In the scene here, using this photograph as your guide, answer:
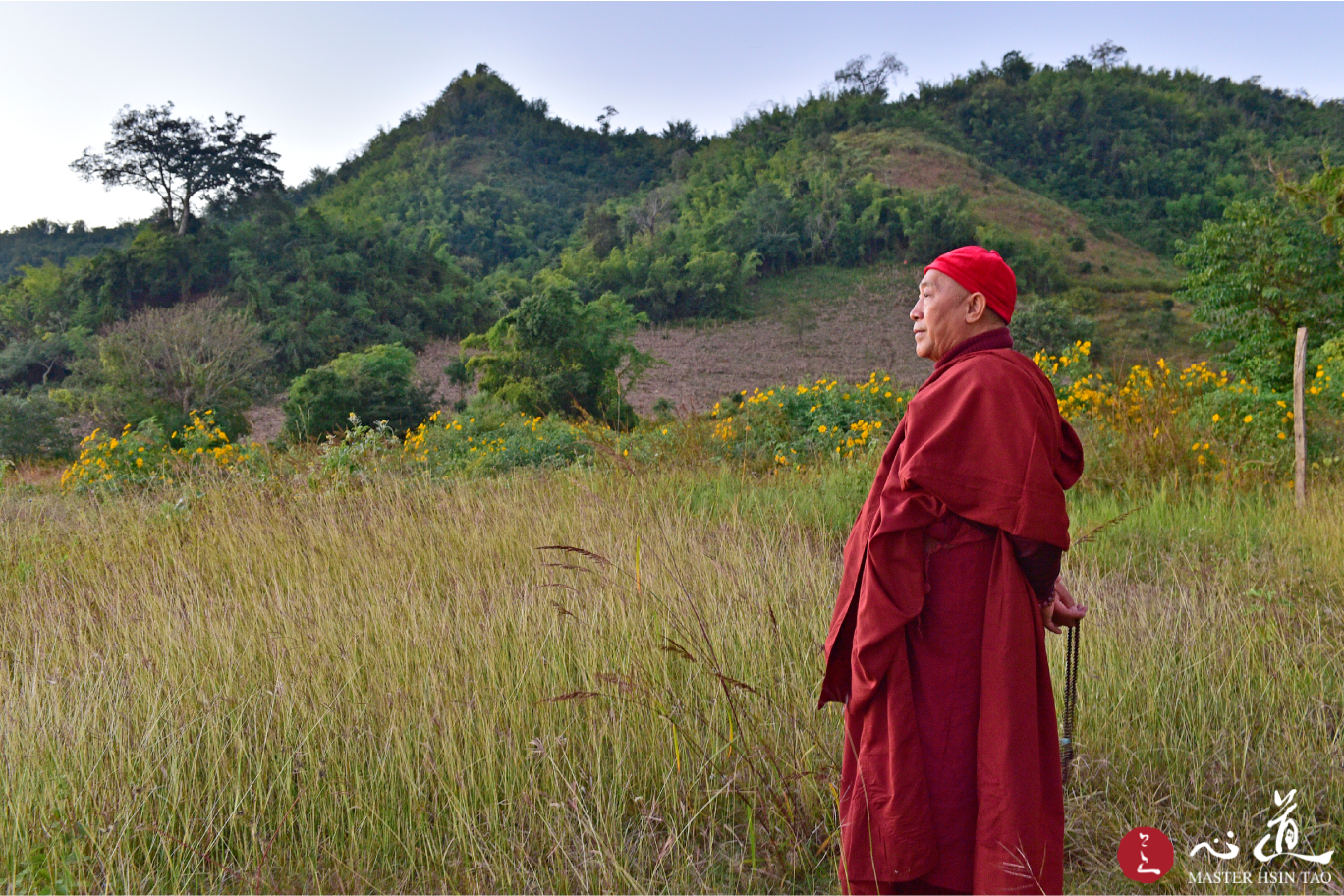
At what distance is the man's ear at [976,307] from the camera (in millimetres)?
1597

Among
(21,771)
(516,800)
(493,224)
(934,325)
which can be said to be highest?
(493,224)

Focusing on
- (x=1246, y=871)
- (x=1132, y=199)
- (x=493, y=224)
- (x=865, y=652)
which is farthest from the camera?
(x=1132, y=199)

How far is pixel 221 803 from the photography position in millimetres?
2236

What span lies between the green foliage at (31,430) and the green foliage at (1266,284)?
64.3 ft

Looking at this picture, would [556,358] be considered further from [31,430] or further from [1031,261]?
[1031,261]

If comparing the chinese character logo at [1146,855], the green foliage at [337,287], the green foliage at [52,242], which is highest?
the green foliage at [52,242]

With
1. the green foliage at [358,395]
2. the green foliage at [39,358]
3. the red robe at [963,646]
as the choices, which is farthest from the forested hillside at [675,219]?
the red robe at [963,646]

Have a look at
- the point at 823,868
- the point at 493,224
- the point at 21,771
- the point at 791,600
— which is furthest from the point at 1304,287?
the point at 493,224

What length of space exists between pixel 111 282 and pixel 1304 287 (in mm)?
29344

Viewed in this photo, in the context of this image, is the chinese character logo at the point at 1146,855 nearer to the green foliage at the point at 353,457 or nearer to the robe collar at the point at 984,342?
the robe collar at the point at 984,342

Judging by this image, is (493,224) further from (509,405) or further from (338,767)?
(338,767)

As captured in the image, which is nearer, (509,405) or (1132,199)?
(509,405)

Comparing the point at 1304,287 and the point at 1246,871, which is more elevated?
the point at 1304,287

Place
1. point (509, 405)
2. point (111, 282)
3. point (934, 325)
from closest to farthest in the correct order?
point (934, 325) → point (509, 405) → point (111, 282)
